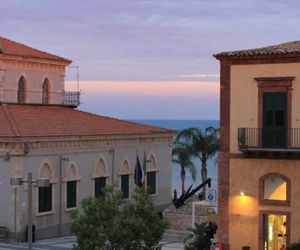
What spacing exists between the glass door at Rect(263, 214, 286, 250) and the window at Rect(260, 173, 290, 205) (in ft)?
2.09

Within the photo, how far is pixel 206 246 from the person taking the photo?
110ft

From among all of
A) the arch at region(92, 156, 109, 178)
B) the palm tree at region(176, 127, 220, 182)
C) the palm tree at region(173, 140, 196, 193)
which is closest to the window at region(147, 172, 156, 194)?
the arch at region(92, 156, 109, 178)

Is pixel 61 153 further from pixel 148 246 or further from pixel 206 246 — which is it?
pixel 148 246

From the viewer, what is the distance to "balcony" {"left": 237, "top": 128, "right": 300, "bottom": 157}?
99.2ft

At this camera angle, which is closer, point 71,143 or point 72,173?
point 71,143

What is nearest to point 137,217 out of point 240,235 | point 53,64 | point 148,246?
point 148,246

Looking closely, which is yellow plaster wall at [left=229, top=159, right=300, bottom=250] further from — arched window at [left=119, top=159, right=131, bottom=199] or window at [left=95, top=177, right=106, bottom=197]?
arched window at [left=119, top=159, right=131, bottom=199]

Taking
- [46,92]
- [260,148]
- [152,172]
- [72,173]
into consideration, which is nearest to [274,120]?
[260,148]

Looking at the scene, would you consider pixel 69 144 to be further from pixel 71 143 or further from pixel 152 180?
pixel 152 180

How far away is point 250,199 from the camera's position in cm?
3141

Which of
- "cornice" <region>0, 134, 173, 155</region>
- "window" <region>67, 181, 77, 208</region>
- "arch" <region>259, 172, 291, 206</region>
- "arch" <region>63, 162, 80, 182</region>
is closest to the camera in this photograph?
"arch" <region>259, 172, 291, 206</region>

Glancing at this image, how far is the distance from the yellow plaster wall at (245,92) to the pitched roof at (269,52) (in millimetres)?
415

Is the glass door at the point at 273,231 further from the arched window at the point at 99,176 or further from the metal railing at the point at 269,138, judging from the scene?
the arched window at the point at 99,176

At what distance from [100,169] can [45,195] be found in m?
5.35
